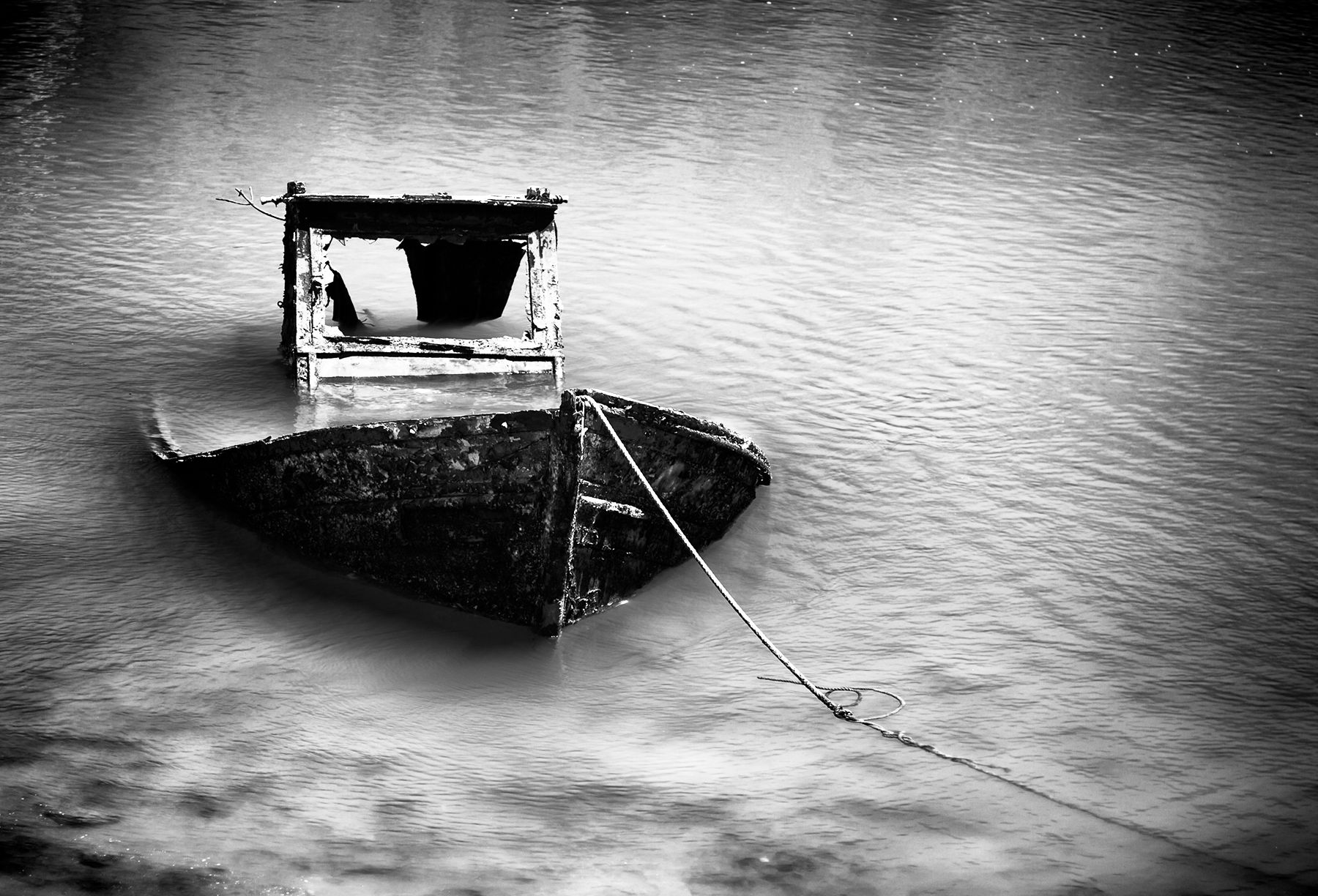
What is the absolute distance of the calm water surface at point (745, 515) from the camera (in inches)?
196

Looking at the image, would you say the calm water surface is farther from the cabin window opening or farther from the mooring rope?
the cabin window opening

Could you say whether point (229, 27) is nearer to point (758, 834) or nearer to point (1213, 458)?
point (1213, 458)

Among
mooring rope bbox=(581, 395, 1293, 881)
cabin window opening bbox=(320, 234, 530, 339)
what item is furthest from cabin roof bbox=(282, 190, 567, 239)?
mooring rope bbox=(581, 395, 1293, 881)

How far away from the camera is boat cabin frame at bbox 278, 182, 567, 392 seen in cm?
779

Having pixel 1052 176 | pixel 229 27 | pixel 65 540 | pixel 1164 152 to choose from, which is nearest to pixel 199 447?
pixel 65 540

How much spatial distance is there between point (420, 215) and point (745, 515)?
2.63 m

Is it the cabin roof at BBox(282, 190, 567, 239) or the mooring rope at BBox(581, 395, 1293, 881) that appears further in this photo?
the cabin roof at BBox(282, 190, 567, 239)

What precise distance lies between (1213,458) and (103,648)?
631 centimetres

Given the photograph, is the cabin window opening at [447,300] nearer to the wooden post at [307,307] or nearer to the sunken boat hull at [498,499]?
the wooden post at [307,307]

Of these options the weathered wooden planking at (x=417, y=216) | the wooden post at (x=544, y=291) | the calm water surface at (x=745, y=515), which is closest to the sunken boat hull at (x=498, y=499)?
the calm water surface at (x=745, y=515)

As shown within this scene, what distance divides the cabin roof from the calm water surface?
1033mm

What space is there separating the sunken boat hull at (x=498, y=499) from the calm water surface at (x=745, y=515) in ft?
0.61

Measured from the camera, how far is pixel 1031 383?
9.50m

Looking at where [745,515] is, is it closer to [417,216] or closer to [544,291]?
[544,291]
